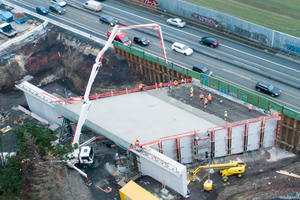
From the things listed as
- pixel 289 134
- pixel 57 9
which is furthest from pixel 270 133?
pixel 57 9

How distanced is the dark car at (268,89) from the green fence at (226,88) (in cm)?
524

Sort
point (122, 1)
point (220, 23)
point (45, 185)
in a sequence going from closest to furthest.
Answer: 1. point (45, 185)
2. point (220, 23)
3. point (122, 1)

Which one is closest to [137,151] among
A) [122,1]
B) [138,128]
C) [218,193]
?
[138,128]

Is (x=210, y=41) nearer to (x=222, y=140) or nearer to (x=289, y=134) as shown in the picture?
(x=222, y=140)

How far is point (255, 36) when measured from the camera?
74.0 meters

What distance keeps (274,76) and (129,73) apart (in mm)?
25555

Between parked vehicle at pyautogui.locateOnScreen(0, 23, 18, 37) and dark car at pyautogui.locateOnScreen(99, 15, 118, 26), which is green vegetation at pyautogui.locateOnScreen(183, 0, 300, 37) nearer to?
dark car at pyautogui.locateOnScreen(99, 15, 118, 26)

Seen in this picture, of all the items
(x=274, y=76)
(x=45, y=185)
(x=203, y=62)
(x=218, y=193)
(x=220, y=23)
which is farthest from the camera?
(x=220, y=23)

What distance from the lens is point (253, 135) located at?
2153 inches

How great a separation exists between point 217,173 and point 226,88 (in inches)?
530

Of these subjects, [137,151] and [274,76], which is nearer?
[137,151]

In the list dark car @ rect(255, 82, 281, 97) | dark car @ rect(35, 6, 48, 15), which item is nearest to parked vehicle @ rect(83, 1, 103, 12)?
dark car @ rect(35, 6, 48, 15)

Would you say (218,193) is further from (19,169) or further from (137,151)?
(19,169)

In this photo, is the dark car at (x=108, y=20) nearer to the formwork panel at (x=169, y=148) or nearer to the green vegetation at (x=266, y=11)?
the green vegetation at (x=266, y=11)
